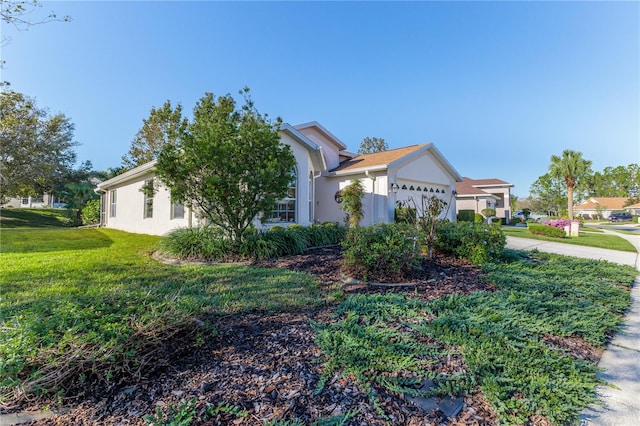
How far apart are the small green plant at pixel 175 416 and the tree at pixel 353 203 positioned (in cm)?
1211

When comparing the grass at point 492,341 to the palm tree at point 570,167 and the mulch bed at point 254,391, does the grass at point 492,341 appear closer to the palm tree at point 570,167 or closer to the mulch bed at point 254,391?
the mulch bed at point 254,391

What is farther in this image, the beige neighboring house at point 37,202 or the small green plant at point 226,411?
the beige neighboring house at point 37,202

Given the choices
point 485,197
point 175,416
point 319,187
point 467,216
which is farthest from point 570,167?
point 175,416

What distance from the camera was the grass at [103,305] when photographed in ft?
7.34

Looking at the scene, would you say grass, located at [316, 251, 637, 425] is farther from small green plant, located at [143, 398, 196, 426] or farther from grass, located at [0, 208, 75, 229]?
grass, located at [0, 208, 75, 229]

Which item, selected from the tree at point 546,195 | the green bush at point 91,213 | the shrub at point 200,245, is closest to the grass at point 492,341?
the shrub at point 200,245

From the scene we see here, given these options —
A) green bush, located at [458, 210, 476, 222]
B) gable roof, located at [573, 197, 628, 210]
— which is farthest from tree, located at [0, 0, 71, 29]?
gable roof, located at [573, 197, 628, 210]

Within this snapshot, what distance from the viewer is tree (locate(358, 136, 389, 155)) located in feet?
166

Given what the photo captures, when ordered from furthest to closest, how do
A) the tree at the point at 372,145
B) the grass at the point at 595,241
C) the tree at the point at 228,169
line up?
the tree at the point at 372,145 < the grass at the point at 595,241 < the tree at the point at 228,169

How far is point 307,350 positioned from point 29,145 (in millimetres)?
28235

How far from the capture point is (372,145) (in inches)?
2030

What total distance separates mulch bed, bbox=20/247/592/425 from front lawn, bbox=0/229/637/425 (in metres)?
0.01

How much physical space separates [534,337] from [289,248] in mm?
6046

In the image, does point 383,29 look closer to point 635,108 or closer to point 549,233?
point 635,108
